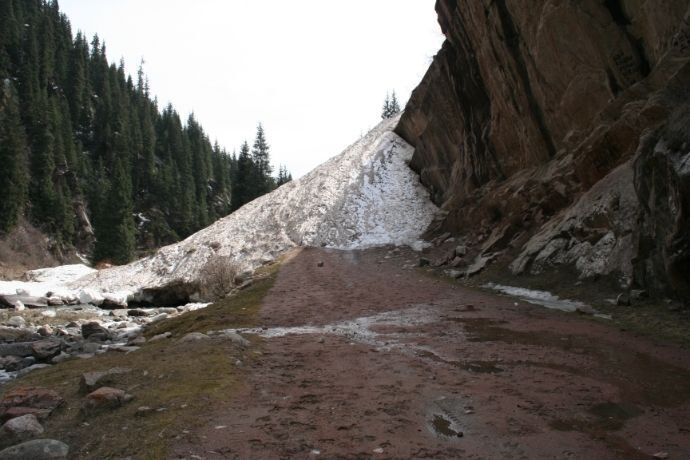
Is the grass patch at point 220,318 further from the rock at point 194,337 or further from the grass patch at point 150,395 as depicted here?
the grass patch at point 150,395

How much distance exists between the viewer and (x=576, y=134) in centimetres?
2134

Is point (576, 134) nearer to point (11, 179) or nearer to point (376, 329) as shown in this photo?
point (376, 329)

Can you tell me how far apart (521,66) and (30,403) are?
931 inches

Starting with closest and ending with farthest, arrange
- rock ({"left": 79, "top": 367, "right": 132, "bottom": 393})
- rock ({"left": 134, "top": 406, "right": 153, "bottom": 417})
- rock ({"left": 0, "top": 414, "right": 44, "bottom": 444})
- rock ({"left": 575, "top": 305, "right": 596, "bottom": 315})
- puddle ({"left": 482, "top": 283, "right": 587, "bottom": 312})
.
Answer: rock ({"left": 0, "top": 414, "right": 44, "bottom": 444}) < rock ({"left": 134, "top": 406, "right": 153, "bottom": 417}) < rock ({"left": 79, "top": 367, "right": 132, "bottom": 393}) < rock ({"left": 575, "top": 305, "right": 596, "bottom": 315}) < puddle ({"left": 482, "top": 283, "right": 587, "bottom": 312})

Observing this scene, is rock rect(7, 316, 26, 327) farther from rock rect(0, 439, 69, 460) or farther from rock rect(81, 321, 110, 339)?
rock rect(0, 439, 69, 460)

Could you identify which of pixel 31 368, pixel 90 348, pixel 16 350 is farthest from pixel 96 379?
pixel 16 350

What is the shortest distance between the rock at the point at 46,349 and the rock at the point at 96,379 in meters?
6.95

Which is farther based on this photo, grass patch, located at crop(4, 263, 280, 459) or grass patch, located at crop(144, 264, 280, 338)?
grass patch, located at crop(144, 264, 280, 338)

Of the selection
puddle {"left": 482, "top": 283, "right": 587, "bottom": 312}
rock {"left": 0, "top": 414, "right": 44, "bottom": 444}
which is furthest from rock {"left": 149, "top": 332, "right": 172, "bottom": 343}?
puddle {"left": 482, "top": 283, "right": 587, "bottom": 312}

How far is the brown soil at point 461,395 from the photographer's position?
5727mm

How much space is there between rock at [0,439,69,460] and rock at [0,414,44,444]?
23.2 inches

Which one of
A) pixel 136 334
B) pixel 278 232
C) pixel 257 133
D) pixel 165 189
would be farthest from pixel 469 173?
pixel 165 189

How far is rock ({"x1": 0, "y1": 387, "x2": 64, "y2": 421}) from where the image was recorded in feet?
23.7

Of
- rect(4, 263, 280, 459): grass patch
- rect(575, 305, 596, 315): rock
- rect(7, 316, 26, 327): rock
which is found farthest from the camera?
rect(7, 316, 26, 327): rock
